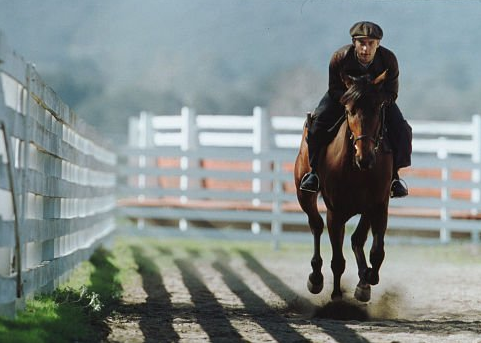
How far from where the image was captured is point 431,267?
11.9m

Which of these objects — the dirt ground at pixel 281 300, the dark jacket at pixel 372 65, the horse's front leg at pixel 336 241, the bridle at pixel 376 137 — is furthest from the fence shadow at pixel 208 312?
the dark jacket at pixel 372 65

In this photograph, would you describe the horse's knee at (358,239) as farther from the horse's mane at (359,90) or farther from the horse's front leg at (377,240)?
the horse's mane at (359,90)

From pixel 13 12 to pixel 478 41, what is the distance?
16.0 meters

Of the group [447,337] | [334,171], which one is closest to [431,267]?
[334,171]

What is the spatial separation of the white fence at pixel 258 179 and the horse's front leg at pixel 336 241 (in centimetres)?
768

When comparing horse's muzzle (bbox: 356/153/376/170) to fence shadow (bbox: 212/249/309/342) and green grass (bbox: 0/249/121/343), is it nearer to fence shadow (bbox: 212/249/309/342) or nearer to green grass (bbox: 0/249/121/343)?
fence shadow (bbox: 212/249/309/342)

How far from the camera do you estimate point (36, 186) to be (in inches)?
245

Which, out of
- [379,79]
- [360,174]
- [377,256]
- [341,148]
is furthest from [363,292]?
[379,79]

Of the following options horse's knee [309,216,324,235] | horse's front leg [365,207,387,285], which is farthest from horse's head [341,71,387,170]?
horse's knee [309,216,324,235]

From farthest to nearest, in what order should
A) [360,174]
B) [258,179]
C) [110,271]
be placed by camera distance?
[258,179] < [110,271] < [360,174]

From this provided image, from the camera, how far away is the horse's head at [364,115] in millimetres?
6238

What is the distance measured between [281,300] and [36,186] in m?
2.67

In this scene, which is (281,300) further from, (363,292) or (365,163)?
(365,163)

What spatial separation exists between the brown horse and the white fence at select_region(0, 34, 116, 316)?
204 cm
